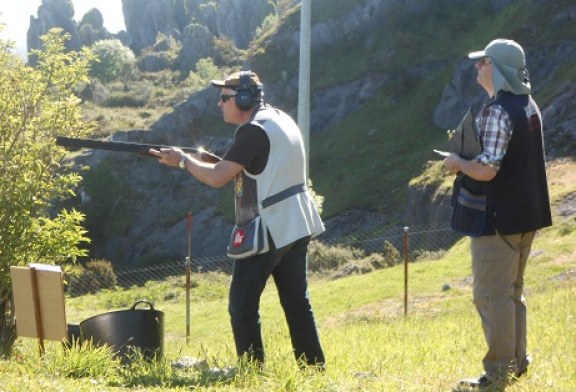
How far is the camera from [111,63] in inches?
3718

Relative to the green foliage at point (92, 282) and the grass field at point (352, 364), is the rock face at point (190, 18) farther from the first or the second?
the grass field at point (352, 364)

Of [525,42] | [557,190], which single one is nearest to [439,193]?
[557,190]

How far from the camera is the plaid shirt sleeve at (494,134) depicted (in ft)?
16.9

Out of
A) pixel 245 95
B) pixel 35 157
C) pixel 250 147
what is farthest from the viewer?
pixel 35 157

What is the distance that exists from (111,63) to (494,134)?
9257cm

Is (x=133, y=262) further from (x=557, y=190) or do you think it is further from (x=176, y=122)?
(x=557, y=190)

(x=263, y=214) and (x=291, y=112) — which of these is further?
(x=291, y=112)

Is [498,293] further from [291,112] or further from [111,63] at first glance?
[111,63]

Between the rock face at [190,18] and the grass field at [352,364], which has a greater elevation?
the rock face at [190,18]

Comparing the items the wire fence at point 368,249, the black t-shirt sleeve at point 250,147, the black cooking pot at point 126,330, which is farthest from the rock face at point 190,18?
the black t-shirt sleeve at point 250,147

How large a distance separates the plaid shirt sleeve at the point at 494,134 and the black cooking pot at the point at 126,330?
3007mm

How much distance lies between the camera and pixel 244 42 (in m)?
108

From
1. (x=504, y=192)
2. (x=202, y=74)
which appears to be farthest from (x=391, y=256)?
(x=202, y=74)

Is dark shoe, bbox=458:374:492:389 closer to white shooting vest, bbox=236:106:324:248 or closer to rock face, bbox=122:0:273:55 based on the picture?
white shooting vest, bbox=236:106:324:248
